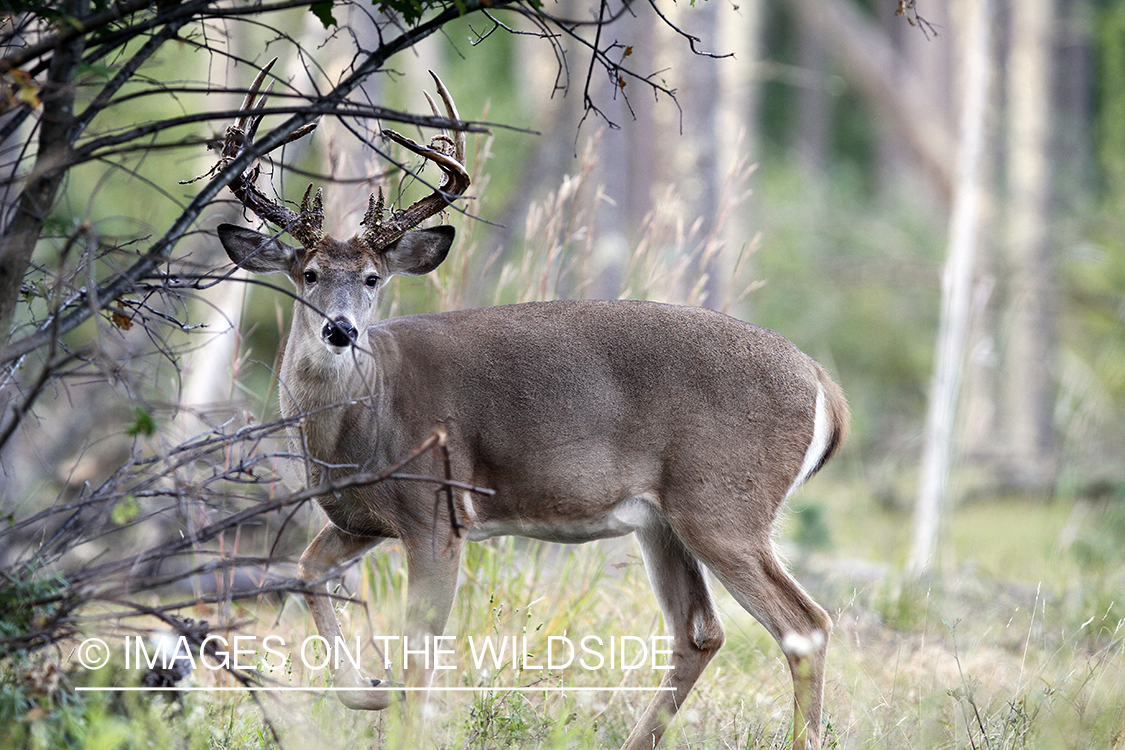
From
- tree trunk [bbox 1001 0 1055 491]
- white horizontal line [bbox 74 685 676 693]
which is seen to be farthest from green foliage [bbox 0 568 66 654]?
tree trunk [bbox 1001 0 1055 491]

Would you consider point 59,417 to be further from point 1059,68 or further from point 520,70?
point 1059,68

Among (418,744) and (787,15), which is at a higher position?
(787,15)

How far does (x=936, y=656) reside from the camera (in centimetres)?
558

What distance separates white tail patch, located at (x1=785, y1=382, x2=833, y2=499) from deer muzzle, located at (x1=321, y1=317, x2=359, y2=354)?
1696mm

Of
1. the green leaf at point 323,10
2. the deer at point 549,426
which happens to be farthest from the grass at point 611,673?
the green leaf at point 323,10

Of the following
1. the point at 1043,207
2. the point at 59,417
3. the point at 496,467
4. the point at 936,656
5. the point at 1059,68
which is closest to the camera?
the point at 496,467

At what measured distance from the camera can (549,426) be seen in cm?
411

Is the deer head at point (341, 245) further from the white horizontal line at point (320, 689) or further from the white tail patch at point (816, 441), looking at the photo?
the white tail patch at point (816, 441)

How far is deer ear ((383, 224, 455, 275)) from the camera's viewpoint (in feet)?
14.1

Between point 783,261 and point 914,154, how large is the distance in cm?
596

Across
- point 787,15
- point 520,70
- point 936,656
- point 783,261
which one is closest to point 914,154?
point 783,261

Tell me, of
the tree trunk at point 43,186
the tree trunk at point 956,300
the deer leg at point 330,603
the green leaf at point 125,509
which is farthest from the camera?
the tree trunk at point 956,300

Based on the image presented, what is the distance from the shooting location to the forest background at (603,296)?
2922 millimetres

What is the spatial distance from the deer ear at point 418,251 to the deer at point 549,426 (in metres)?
0.05
